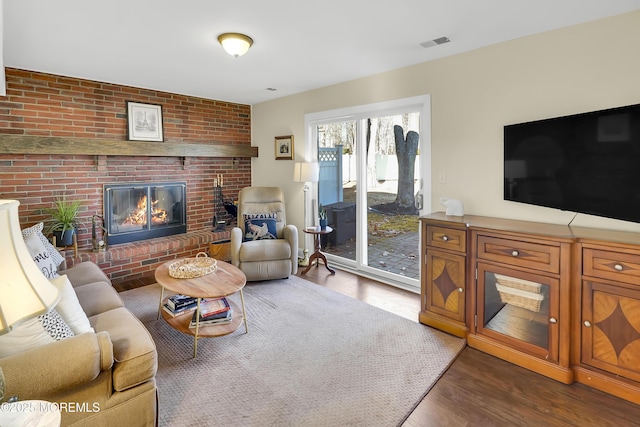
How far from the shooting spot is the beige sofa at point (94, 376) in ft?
4.29

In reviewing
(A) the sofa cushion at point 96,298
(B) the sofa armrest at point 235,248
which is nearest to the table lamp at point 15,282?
(A) the sofa cushion at point 96,298

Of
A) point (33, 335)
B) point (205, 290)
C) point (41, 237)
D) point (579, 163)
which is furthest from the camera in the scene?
point (41, 237)

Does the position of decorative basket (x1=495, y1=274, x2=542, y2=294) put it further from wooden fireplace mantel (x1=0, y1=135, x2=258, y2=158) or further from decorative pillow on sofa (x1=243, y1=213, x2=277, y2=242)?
wooden fireplace mantel (x1=0, y1=135, x2=258, y2=158)

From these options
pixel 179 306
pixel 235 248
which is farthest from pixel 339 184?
pixel 179 306

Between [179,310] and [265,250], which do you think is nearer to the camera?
[179,310]

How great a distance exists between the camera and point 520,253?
233 cm

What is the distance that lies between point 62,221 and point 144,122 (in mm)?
1504

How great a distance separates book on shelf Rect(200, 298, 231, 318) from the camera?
2650mm

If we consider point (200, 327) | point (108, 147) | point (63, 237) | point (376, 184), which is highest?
point (108, 147)

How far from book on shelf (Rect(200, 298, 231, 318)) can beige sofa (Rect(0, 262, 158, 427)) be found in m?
0.78

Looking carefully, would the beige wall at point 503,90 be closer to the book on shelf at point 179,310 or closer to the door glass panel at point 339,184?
the door glass panel at point 339,184

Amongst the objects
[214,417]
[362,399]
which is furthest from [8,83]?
[362,399]

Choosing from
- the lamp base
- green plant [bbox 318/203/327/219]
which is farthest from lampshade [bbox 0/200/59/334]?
the lamp base

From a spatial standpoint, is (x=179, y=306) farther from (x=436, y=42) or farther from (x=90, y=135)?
(x=436, y=42)
